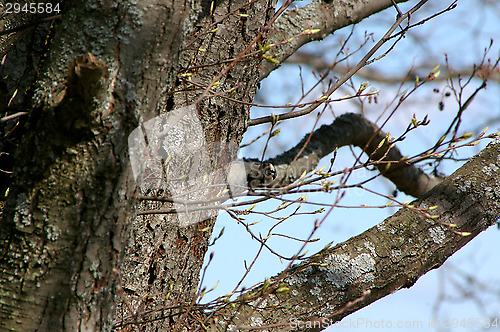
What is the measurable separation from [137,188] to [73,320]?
1.32 feet

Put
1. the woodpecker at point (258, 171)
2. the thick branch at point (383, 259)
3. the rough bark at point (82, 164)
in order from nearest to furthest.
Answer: the rough bark at point (82, 164), the thick branch at point (383, 259), the woodpecker at point (258, 171)

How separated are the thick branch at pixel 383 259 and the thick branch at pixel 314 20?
1130mm

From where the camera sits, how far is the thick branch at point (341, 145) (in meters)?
2.73

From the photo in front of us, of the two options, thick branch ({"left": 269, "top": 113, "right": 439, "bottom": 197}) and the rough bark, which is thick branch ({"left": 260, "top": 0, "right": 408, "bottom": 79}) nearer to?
thick branch ({"left": 269, "top": 113, "right": 439, "bottom": 197})

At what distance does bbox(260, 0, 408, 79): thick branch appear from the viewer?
242cm

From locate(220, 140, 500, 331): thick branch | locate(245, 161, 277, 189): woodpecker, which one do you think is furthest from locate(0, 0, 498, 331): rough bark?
locate(245, 161, 277, 189): woodpecker

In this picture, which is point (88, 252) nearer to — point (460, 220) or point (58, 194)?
point (58, 194)

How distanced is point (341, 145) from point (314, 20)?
0.97 m

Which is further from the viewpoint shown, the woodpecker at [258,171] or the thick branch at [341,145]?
the thick branch at [341,145]

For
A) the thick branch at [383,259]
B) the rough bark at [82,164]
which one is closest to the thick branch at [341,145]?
the thick branch at [383,259]

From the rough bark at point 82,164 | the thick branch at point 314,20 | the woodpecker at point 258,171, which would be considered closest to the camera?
the rough bark at point 82,164

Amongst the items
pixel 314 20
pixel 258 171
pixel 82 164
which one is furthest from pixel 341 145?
pixel 82 164

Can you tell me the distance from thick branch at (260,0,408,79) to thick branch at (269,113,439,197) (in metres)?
0.63

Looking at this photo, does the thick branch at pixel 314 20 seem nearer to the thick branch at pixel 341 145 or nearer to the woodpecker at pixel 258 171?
the woodpecker at pixel 258 171
